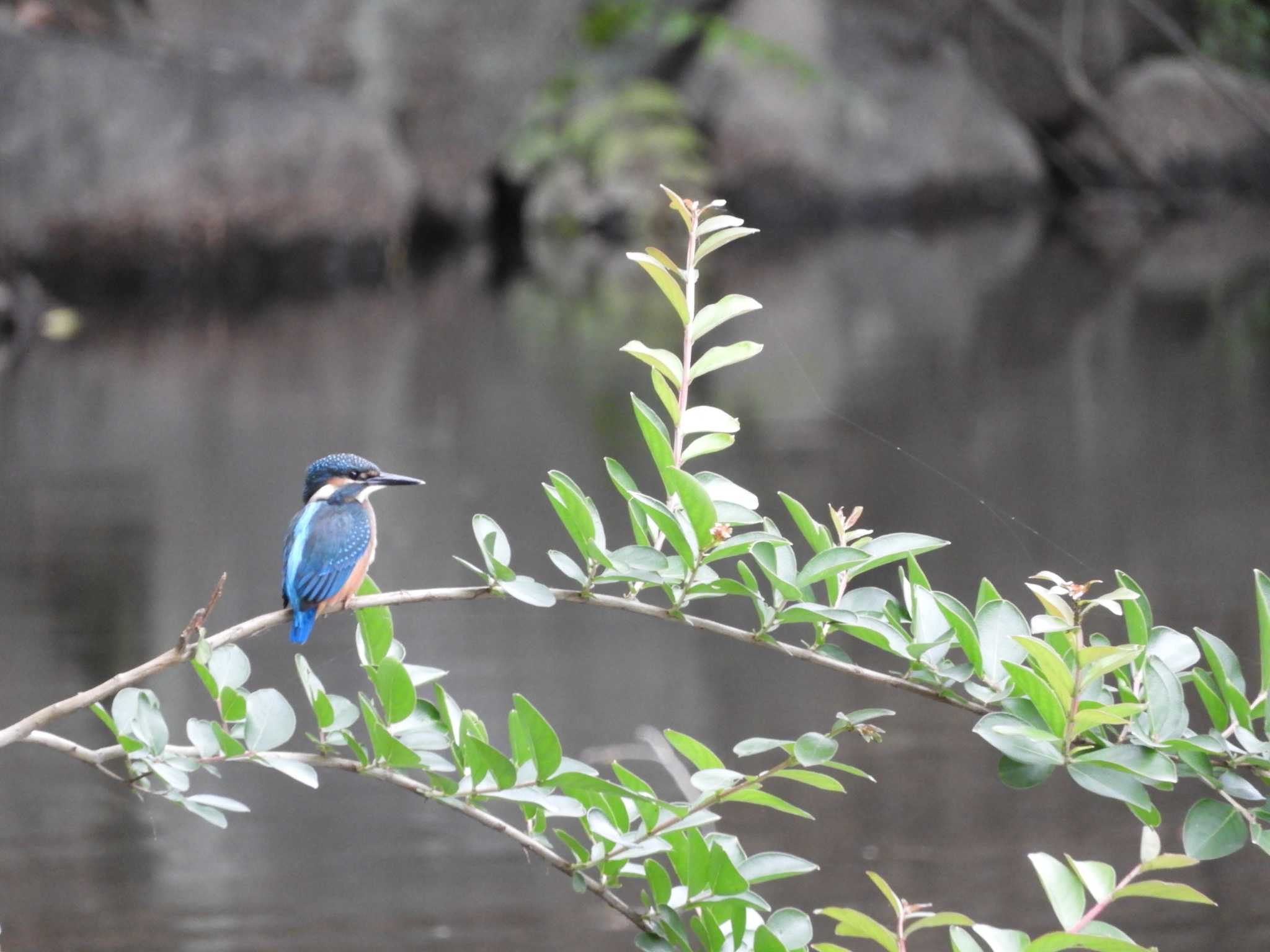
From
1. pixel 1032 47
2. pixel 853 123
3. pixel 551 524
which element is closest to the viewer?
pixel 551 524

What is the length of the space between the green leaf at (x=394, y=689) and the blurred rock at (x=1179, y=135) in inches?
659

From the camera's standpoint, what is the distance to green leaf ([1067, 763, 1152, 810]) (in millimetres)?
911

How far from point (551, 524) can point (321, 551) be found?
12.7 ft

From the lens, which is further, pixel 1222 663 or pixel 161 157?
pixel 161 157

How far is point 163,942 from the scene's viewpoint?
266 centimetres

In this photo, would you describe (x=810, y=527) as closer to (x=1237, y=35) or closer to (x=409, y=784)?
(x=409, y=784)

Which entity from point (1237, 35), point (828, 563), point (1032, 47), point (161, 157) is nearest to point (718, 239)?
point (828, 563)

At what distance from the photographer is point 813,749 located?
1.01 m

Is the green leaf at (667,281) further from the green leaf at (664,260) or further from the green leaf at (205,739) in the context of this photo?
the green leaf at (205,739)

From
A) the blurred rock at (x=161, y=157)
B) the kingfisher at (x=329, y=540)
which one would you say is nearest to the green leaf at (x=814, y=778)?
the kingfisher at (x=329, y=540)

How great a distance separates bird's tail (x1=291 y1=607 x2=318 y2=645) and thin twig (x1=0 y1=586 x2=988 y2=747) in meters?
0.38

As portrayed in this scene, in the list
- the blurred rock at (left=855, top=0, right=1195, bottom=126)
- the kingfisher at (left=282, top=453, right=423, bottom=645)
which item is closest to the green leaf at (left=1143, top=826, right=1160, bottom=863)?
the kingfisher at (left=282, top=453, right=423, bottom=645)

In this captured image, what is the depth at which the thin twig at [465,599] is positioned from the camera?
0.98m

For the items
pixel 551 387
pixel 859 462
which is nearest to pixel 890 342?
pixel 551 387
